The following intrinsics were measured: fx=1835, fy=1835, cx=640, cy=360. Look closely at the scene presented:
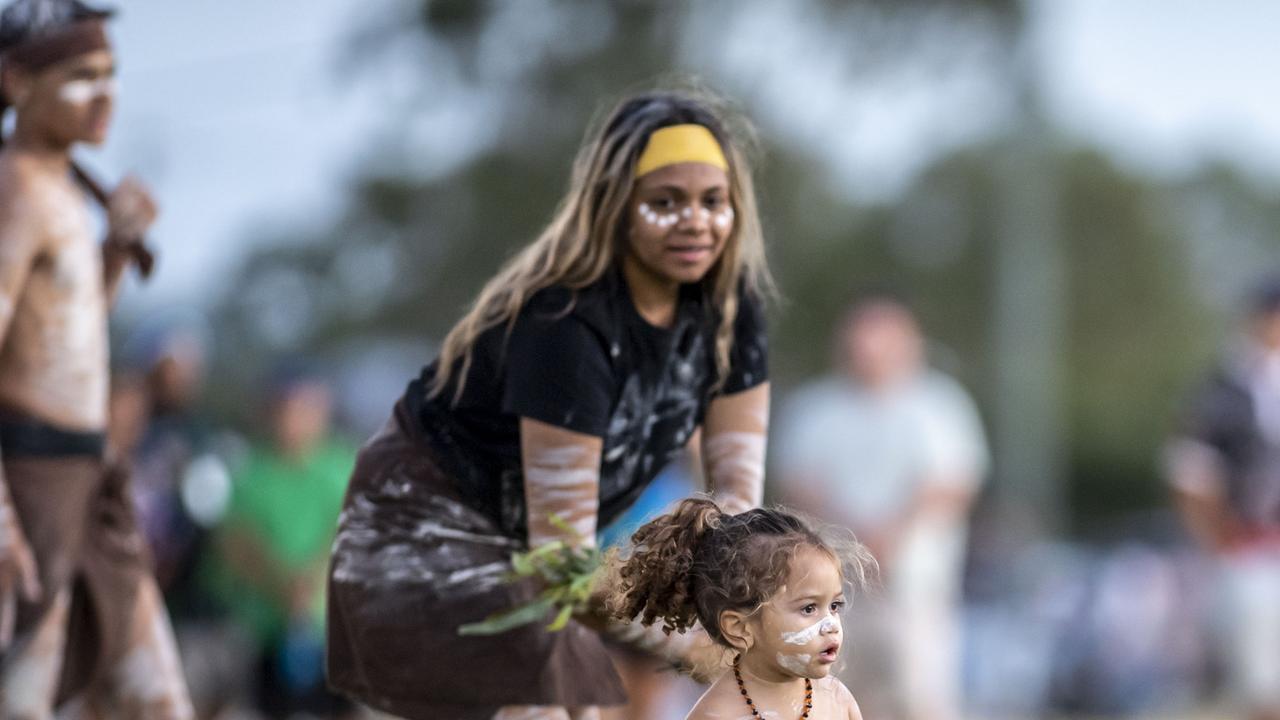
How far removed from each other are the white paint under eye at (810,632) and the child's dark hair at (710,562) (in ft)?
0.29

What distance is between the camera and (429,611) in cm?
436

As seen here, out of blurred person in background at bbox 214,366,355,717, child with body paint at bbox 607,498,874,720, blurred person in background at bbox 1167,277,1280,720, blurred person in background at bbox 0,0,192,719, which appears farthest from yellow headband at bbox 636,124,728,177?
blurred person in background at bbox 1167,277,1280,720

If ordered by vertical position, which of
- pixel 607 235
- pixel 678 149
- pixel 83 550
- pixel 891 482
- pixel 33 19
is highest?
pixel 33 19

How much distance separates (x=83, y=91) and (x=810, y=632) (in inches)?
104

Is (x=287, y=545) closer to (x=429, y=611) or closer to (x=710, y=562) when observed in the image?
(x=429, y=611)

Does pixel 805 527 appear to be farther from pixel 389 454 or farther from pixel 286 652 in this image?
pixel 286 652

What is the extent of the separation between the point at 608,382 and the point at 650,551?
0.58 metres

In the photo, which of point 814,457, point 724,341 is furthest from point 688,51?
point 724,341

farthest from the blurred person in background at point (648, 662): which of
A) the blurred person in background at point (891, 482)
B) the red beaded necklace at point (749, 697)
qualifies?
the blurred person in background at point (891, 482)

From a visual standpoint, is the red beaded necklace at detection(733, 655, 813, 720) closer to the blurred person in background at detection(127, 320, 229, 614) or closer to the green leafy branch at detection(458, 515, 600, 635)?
the green leafy branch at detection(458, 515, 600, 635)

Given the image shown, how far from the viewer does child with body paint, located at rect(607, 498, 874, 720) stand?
359cm

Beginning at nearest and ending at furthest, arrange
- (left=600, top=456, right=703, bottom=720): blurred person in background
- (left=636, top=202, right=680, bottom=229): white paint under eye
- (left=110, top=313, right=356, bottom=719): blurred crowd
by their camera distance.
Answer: (left=636, top=202, right=680, bottom=229): white paint under eye
(left=600, top=456, right=703, bottom=720): blurred person in background
(left=110, top=313, right=356, bottom=719): blurred crowd

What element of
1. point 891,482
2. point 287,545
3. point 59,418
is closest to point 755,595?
point 59,418

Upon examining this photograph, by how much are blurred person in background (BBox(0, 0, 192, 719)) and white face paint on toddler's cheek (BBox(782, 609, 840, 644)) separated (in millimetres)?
2190
